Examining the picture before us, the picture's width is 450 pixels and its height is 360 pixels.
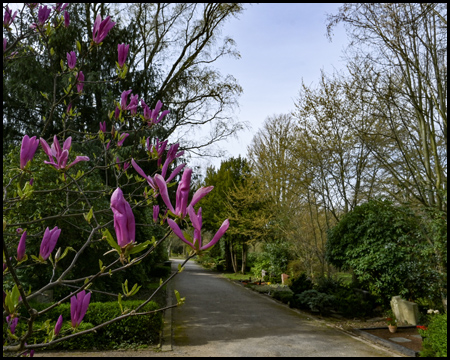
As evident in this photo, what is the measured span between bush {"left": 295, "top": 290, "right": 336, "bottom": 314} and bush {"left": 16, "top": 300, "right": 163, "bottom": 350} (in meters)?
4.34

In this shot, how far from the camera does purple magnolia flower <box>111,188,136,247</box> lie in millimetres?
896

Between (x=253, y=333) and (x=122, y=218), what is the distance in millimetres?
7588

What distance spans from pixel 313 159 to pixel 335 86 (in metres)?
2.21

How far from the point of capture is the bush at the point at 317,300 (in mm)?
9766

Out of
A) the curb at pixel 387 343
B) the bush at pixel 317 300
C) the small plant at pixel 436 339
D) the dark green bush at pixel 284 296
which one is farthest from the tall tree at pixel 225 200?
the small plant at pixel 436 339

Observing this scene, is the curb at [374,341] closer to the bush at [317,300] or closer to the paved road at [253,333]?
the paved road at [253,333]

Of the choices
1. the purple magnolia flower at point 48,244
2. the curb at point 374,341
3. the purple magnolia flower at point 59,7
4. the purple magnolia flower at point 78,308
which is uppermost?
the purple magnolia flower at point 59,7

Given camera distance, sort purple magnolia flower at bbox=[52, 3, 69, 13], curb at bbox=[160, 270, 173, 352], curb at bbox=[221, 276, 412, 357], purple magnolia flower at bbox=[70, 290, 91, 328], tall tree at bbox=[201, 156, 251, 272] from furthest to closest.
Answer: tall tree at bbox=[201, 156, 251, 272], curb at bbox=[160, 270, 173, 352], curb at bbox=[221, 276, 412, 357], purple magnolia flower at bbox=[52, 3, 69, 13], purple magnolia flower at bbox=[70, 290, 91, 328]

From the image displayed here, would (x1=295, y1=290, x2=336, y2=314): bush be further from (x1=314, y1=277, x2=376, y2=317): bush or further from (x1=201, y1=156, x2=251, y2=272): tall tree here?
(x1=201, y1=156, x2=251, y2=272): tall tree

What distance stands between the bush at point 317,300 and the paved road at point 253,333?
1.41ft

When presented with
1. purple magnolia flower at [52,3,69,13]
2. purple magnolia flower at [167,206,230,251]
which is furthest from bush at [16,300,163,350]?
purple magnolia flower at [167,206,230,251]

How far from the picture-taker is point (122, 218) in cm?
90

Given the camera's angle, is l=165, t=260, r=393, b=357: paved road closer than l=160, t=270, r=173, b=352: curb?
Yes

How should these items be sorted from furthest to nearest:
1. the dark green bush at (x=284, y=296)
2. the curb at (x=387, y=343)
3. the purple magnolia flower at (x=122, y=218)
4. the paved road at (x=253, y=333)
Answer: the dark green bush at (x=284, y=296) < the paved road at (x=253, y=333) < the curb at (x=387, y=343) < the purple magnolia flower at (x=122, y=218)
